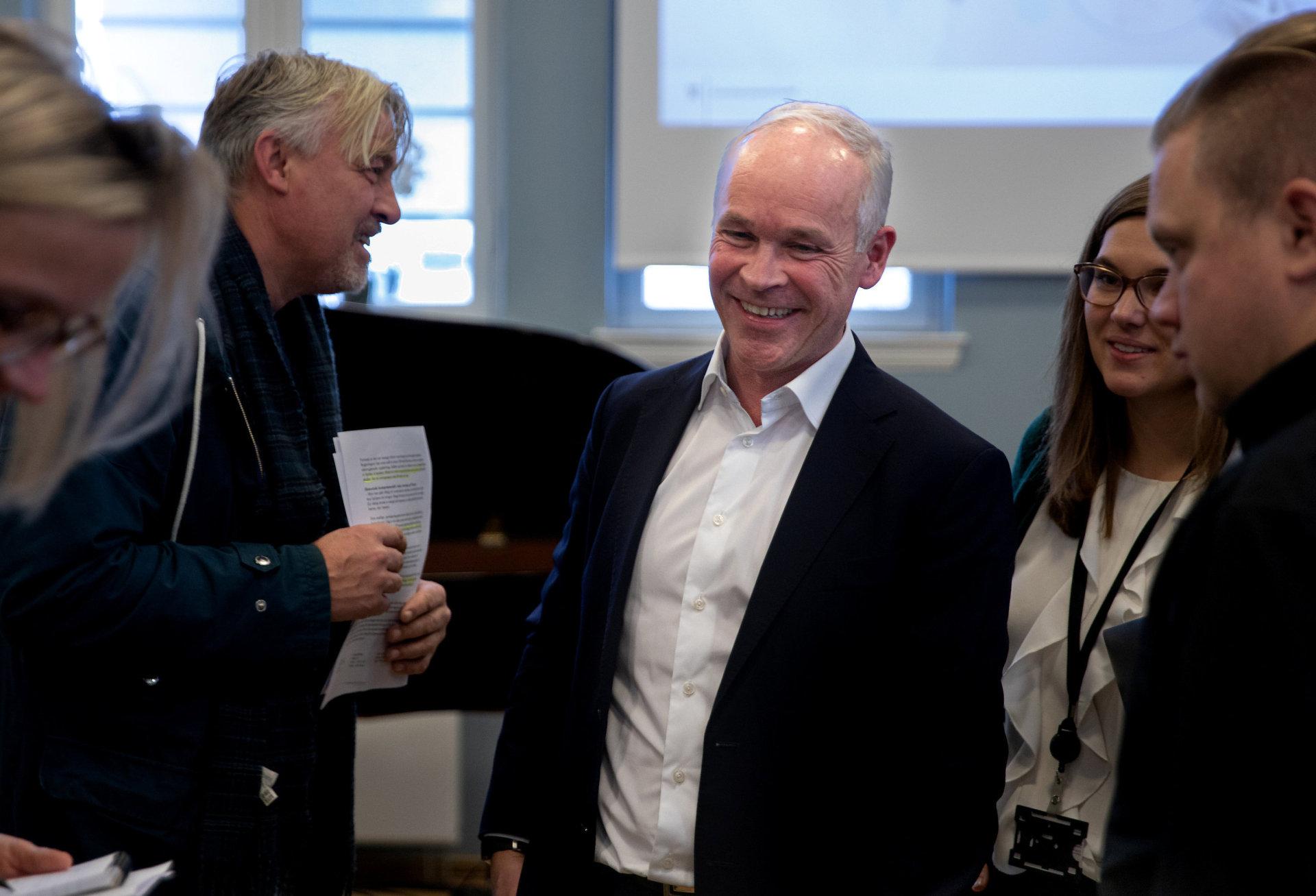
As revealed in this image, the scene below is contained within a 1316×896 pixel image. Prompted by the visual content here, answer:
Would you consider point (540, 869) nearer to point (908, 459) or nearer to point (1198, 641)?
point (908, 459)

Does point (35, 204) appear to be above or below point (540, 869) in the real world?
above

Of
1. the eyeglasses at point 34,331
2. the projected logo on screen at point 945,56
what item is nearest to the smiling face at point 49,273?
the eyeglasses at point 34,331

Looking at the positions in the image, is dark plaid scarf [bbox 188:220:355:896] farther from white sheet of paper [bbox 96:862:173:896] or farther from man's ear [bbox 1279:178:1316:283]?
man's ear [bbox 1279:178:1316:283]

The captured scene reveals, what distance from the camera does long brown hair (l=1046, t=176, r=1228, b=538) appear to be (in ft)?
5.55

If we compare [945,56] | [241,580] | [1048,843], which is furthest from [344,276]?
[945,56]

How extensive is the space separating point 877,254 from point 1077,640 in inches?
23.7

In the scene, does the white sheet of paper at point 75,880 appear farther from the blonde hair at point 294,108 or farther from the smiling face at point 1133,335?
the smiling face at point 1133,335

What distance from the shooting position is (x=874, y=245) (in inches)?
67.4

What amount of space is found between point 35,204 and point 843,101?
148 inches

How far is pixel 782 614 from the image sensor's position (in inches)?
57.8

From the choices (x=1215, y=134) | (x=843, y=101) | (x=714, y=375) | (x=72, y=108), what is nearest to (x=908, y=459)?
(x=714, y=375)

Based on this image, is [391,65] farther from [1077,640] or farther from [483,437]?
[1077,640]

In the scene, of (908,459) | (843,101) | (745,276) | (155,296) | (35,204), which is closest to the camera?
(35,204)

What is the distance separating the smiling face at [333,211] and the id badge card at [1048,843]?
1.21m
